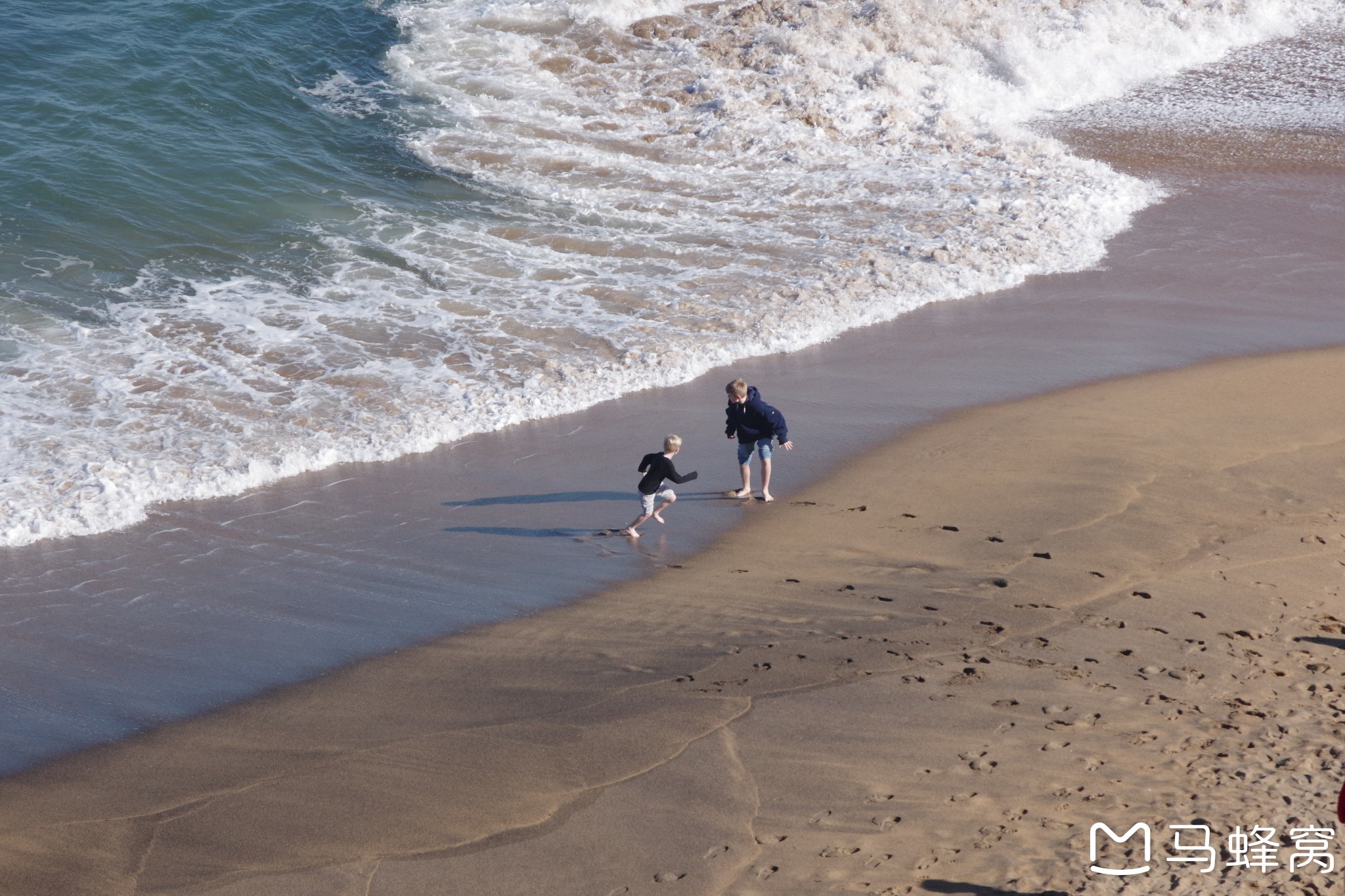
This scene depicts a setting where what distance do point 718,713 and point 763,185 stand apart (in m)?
12.8

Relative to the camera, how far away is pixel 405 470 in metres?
10.3

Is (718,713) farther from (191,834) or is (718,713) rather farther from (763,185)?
(763,185)

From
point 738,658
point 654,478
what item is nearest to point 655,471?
point 654,478

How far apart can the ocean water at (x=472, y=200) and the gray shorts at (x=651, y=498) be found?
2.42 metres

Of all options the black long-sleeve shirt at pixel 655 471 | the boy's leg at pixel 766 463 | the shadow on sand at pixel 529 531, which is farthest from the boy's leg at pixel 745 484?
the shadow on sand at pixel 529 531

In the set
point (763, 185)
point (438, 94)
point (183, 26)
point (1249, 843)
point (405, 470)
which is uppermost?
point (183, 26)

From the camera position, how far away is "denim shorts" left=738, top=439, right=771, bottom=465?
9562mm

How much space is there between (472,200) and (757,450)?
29.8ft

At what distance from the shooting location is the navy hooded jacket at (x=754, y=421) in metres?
9.41

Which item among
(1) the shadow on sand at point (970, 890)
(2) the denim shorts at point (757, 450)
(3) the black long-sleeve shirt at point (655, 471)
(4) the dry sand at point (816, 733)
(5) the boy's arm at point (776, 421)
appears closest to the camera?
(1) the shadow on sand at point (970, 890)

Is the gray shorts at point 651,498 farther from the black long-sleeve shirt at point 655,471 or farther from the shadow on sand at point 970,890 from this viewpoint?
the shadow on sand at point 970,890

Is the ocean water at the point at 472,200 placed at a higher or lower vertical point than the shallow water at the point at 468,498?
higher

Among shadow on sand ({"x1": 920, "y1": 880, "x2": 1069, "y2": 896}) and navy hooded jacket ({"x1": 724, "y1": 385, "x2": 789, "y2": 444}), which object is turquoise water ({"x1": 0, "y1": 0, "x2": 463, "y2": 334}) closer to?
navy hooded jacket ({"x1": 724, "y1": 385, "x2": 789, "y2": 444})

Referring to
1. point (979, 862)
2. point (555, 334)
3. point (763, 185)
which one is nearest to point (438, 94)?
point (763, 185)
